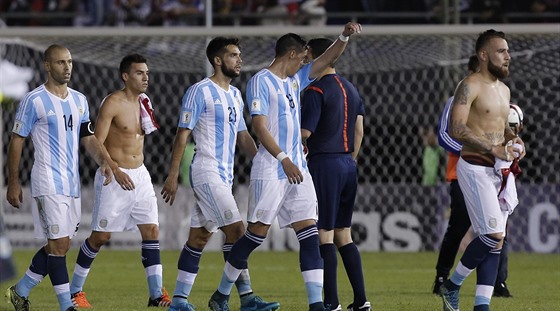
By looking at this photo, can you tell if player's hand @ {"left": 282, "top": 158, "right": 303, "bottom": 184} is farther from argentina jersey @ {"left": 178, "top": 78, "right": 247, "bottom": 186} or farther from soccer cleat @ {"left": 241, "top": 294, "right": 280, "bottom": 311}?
soccer cleat @ {"left": 241, "top": 294, "right": 280, "bottom": 311}

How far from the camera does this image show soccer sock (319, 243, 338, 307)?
9570mm

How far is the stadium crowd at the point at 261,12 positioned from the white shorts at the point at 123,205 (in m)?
9.65

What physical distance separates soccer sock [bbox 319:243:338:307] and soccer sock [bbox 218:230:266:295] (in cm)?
55

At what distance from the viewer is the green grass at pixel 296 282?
11.0 metres

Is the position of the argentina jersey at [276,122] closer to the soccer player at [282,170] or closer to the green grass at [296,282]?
the soccer player at [282,170]

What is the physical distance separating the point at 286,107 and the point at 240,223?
1.04 m

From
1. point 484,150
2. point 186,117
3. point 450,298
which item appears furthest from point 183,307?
point 484,150

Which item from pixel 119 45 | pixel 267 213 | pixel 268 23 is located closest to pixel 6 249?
pixel 267 213

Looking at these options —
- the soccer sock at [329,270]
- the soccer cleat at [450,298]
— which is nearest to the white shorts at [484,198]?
the soccer cleat at [450,298]

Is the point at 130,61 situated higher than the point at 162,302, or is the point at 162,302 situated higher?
the point at 130,61

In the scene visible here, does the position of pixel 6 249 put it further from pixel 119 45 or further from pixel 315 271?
pixel 119 45

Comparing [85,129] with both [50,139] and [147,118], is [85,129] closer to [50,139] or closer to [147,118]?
[50,139]

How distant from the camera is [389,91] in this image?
1986 cm

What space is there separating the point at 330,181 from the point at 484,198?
118cm
